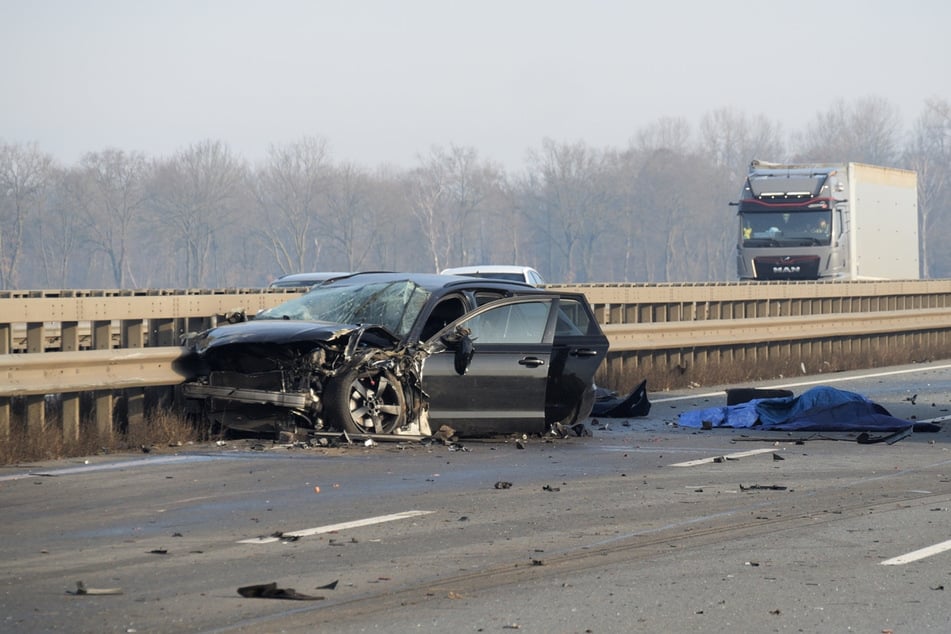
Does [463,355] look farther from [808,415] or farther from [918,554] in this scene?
[918,554]

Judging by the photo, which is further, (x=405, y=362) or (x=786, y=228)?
(x=786, y=228)

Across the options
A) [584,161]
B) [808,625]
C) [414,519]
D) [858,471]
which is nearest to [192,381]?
[414,519]

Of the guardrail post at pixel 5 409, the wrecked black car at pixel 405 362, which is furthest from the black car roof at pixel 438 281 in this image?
the guardrail post at pixel 5 409

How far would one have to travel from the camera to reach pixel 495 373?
13.6 meters

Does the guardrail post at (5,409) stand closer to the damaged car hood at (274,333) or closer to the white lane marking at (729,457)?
the damaged car hood at (274,333)

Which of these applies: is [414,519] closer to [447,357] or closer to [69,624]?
[69,624]

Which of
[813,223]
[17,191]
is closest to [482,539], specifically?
[813,223]

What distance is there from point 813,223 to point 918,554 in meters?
36.1

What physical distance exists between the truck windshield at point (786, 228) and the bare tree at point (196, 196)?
204ft

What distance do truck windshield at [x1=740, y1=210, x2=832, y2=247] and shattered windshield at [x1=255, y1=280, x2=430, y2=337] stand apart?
30.3 metres

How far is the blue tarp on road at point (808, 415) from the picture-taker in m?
15.2

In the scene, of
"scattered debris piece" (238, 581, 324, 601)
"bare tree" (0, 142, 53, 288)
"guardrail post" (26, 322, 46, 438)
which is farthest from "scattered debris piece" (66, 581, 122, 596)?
"bare tree" (0, 142, 53, 288)

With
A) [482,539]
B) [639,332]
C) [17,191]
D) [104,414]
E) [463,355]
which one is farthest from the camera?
[17,191]

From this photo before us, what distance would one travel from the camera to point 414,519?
920cm
